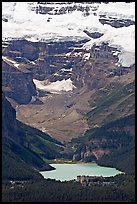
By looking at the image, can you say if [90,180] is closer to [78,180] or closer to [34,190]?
[78,180]

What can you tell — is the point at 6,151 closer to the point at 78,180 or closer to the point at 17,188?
the point at 78,180

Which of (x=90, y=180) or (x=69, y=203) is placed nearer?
(x=69, y=203)

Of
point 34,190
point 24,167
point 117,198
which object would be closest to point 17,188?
point 34,190

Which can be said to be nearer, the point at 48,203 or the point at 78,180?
the point at 48,203

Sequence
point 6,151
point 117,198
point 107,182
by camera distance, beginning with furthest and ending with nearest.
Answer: point 6,151
point 107,182
point 117,198

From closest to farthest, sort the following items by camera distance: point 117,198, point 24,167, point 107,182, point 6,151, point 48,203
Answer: point 48,203
point 117,198
point 107,182
point 24,167
point 6,151

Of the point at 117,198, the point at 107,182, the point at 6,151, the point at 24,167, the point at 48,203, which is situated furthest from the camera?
the point at 6,151

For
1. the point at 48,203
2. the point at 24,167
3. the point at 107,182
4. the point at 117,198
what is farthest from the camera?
the point at 24,167

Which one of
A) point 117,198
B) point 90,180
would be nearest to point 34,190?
point 117,198
